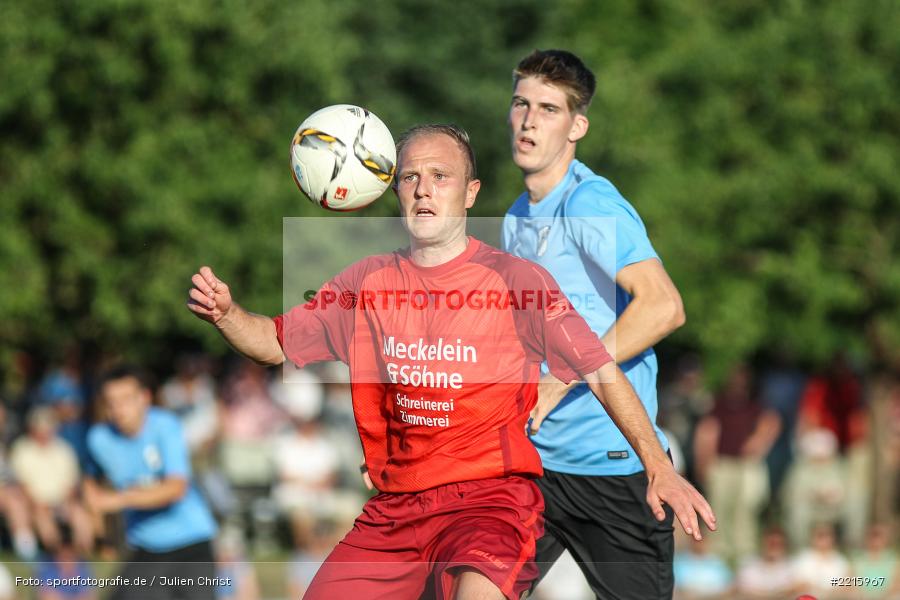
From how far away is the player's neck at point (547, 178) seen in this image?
6.29m

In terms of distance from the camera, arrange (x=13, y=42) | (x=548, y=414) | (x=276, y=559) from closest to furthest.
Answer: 1. (x=548, y=414)
2. (x=276, y=559)
3. (x=13, y=42)

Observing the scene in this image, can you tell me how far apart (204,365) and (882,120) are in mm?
10467

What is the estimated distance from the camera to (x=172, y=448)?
361 inches

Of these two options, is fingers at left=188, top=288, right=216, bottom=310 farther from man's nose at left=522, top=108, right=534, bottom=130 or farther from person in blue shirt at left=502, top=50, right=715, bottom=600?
man's nose at left=522, top=108, right=534, bottom=130

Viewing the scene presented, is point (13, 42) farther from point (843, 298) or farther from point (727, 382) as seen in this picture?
point (843, 298)

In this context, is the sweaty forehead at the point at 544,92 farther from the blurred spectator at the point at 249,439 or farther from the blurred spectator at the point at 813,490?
the blurred spectator at the point at 813,490

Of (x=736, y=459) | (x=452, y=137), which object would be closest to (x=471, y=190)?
(x=452, y=137)

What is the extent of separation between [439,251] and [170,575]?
185 inches

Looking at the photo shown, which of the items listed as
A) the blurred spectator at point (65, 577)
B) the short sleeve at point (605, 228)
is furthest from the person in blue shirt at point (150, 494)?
the short sleeve at point (605, 228)

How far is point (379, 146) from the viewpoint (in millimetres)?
5621

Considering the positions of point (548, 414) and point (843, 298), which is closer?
point (548, 414)

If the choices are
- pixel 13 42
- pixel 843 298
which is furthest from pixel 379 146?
pixel 843 298

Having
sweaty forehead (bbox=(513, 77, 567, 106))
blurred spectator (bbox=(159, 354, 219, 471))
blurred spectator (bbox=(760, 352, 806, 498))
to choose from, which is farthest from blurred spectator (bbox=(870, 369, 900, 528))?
sweaty forehead (bbox=(513, 77, 567, 106))

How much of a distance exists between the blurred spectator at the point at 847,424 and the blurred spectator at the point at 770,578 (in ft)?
11.9
